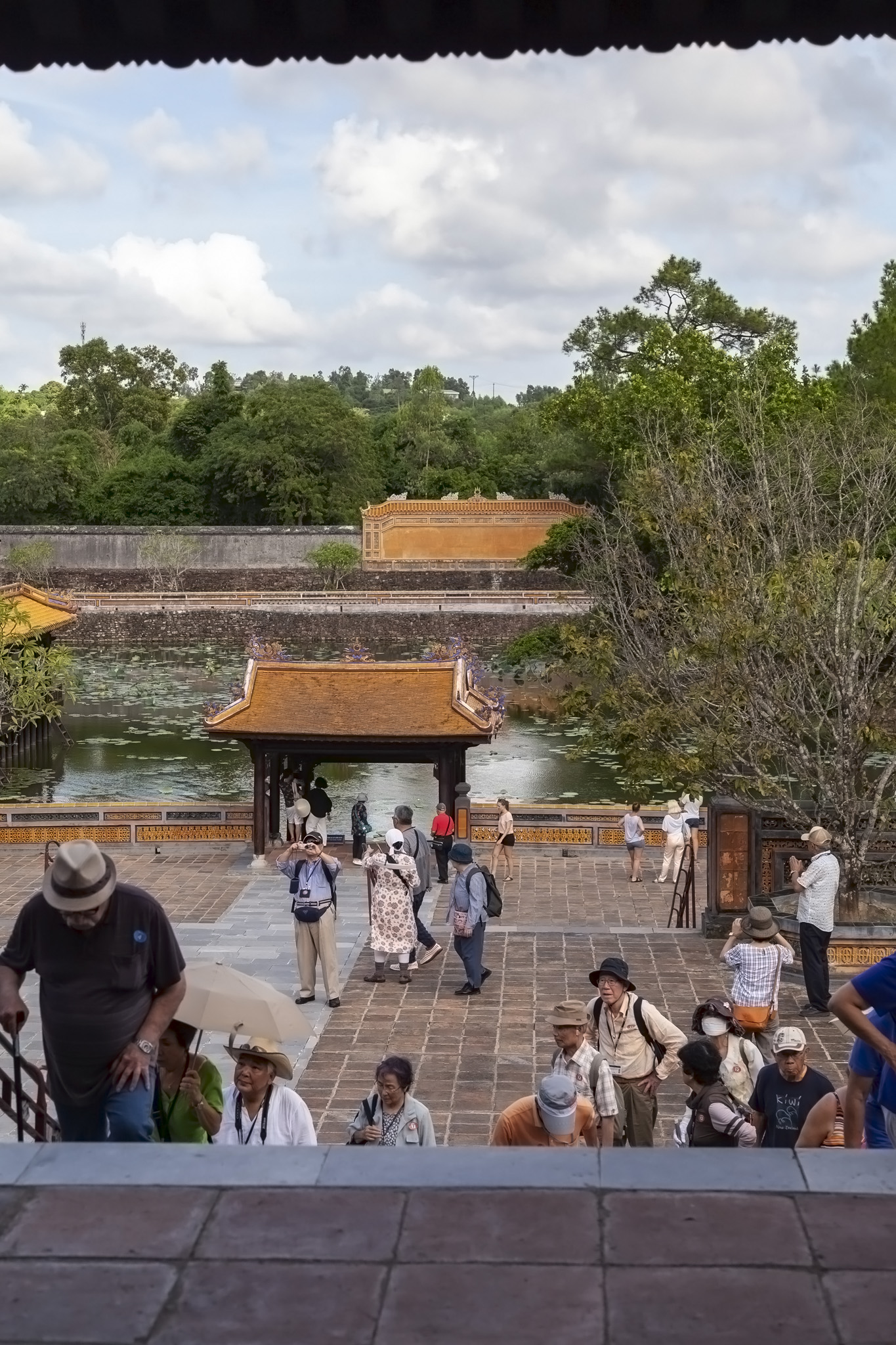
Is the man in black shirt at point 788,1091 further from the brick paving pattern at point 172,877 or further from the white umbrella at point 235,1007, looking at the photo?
the brick paving pattern at point 172,877

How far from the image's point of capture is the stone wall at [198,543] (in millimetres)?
55875

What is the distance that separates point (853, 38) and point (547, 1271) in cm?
318

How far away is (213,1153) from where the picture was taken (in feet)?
13.8

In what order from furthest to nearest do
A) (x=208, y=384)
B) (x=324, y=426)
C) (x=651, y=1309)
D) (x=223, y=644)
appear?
(x=208, y=384) → (x=324, y=426) → (x=223, y=644) → (x=651, y=1309)

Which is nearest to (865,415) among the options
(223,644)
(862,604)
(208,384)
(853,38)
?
(862,604)

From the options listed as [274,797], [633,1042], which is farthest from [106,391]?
[633,1042]

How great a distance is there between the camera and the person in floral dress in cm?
1184

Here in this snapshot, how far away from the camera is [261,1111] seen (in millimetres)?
5406

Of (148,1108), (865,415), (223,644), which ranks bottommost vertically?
(223,644)

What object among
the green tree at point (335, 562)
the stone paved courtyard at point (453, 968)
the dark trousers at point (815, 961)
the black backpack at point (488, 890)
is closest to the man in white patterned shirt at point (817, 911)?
the dark trousers at point (815, 961)

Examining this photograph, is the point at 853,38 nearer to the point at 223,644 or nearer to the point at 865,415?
the point at 865,415

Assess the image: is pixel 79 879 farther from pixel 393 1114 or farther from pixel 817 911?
pixel 817 911

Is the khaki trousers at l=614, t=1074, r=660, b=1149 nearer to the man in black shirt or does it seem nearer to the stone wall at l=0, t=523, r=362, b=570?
the man in black shirt

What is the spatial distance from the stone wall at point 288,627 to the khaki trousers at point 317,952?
37831 millimetres
